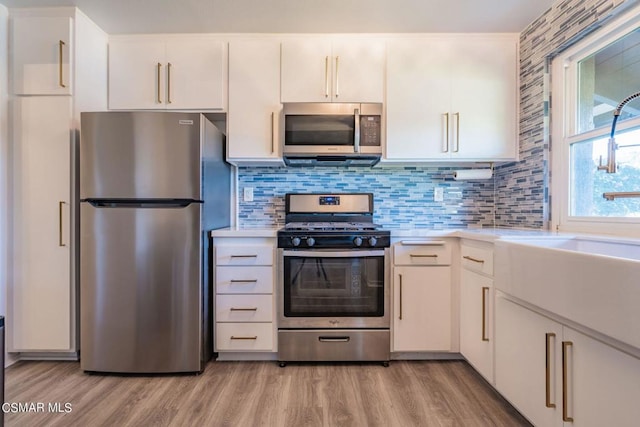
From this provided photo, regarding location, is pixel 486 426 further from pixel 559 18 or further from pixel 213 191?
pixel 559 18

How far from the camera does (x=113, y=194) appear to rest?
67.6 inches

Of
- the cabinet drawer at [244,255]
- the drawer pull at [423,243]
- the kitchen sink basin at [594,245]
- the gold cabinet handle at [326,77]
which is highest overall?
the gold cabinet handle at [326,77]

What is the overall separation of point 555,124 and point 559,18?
61cm

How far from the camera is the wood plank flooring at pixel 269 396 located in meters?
1.39

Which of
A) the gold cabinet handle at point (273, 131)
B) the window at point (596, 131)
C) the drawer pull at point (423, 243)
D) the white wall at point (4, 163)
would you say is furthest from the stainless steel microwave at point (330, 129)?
the white wall at point (4, 163)

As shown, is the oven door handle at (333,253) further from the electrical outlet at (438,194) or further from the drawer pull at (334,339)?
the electrical outlet at (438,194)

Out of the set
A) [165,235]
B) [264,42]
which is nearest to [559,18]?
[264,42]

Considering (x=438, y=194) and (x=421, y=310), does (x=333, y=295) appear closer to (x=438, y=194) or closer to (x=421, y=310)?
(x=421, y=310)

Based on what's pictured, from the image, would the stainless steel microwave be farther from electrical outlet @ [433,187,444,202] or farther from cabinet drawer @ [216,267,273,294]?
cabinet drawer @ [216,267,273,294]

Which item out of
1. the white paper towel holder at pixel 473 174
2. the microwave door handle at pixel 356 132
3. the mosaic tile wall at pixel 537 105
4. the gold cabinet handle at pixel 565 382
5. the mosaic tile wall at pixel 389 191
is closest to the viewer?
the gold cabinet handle at pixel 565 382

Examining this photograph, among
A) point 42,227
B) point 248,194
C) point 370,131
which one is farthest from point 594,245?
point 42,227

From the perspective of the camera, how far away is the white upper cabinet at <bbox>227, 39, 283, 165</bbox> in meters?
2.07

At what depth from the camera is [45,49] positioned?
1.85 meters

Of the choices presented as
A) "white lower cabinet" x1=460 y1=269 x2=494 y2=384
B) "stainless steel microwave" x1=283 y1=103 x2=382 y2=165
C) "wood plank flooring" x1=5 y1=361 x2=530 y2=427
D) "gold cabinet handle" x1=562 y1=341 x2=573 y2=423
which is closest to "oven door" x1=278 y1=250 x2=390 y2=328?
"wood plank flooring" x1=5 y1=361 x2=530 y2=427
